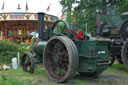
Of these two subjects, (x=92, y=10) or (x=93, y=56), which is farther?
(x=92, y=10)

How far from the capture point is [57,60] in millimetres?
4590

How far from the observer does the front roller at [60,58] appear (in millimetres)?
4020

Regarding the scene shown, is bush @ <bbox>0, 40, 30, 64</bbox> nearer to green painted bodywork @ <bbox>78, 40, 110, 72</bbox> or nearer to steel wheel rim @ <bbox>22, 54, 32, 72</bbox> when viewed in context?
steel wheel rim @ <bbox>22, 54, 32, 72</bbox>

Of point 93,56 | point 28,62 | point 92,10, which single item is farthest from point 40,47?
point 92,10

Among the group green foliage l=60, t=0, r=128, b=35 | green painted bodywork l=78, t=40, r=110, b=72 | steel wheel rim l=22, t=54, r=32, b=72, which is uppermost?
green foliage l=60, t=0, r=128, b=35

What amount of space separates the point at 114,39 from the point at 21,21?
18.6 m

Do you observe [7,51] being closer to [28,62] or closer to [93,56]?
[28,62]

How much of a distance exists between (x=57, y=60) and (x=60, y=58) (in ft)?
0.43

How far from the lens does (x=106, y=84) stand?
4488 millimetres

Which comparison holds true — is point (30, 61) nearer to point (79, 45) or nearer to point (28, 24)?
point (79, 45)

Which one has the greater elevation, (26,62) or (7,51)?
(7,51)

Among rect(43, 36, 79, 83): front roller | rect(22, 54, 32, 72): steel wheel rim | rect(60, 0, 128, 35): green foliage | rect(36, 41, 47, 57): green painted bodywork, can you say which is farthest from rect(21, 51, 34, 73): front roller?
rect(60, 0, 128, 35): green foliage

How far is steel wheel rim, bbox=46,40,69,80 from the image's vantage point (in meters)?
4.50

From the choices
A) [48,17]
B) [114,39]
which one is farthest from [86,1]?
[48,17]
